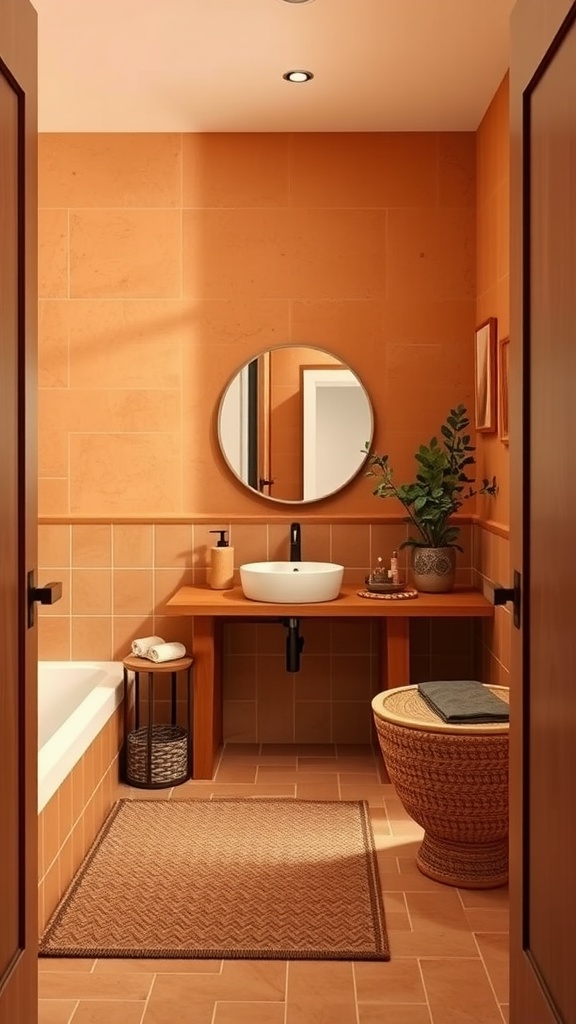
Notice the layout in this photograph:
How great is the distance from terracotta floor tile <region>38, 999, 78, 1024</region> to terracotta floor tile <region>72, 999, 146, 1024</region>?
2 cm

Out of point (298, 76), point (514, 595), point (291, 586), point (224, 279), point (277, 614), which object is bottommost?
point (277, 614)

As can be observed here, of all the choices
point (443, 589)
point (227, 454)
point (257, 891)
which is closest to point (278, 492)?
point (227, 454)

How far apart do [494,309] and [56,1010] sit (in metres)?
2.84

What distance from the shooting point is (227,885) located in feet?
10.2

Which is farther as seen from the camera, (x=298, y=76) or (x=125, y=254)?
(x=125, y=254)

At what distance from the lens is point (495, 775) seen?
2.94m

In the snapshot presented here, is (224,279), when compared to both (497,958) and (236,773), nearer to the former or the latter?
(236,773)

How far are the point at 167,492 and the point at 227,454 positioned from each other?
300 mm

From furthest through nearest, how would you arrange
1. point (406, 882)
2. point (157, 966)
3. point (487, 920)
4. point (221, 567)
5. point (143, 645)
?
point (221, 567) → point (143, 645) → point (406, 882) → point (487, 920) → point (157, 966)

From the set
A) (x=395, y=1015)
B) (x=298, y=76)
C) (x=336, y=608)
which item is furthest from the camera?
(x=336, y=608)

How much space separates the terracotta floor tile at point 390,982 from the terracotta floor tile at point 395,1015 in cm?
3

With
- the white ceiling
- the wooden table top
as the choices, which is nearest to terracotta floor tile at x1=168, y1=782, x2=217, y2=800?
the wooden table top

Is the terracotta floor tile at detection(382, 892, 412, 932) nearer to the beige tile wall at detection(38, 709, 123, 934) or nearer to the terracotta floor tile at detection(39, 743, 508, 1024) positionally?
the terracotta floor tile at detection(39, 743, 508, 1024)

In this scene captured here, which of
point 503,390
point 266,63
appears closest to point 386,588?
point 503,390
